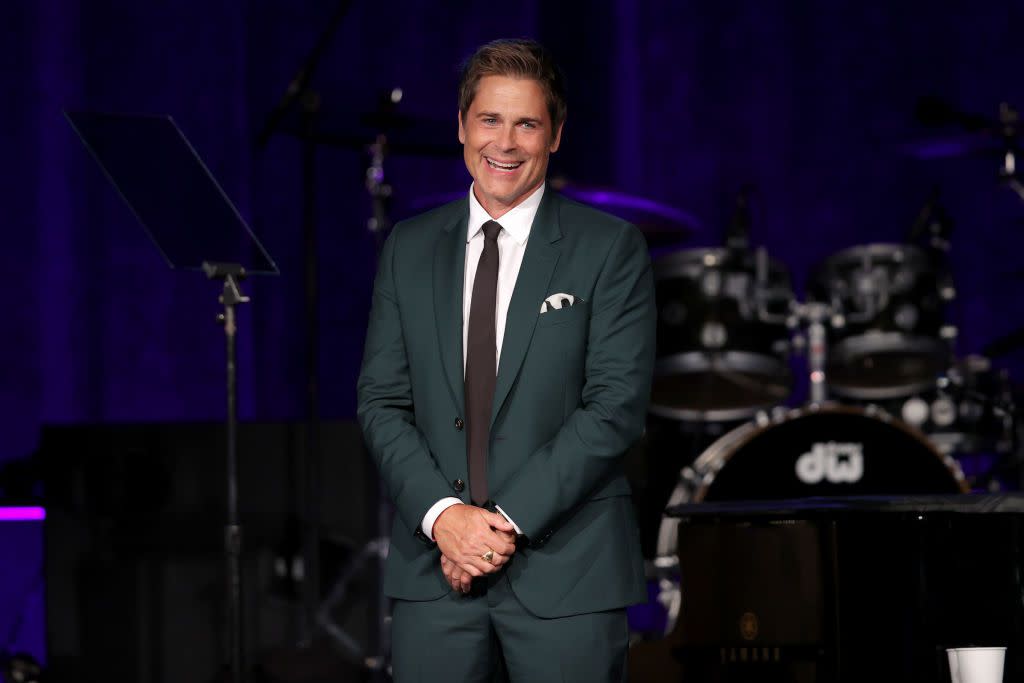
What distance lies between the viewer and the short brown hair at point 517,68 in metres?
2.16

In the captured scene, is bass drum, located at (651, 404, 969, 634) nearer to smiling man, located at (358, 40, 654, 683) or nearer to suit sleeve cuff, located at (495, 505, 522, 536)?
smiling man, located at (358, 40, 654, 683)

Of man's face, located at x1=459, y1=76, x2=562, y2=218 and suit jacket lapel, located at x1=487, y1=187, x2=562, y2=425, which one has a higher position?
man's face, located at x1=459, y1=76, x2=562, y2=218

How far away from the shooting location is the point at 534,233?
2.18m

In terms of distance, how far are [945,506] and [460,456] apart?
1.10 metres

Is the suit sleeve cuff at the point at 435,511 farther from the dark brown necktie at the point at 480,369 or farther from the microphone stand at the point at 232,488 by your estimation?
the microphone stand at the point at 232,488

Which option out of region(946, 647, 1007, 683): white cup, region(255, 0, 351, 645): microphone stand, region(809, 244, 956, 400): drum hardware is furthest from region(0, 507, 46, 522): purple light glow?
region(809, 244, 956, 400): drum hardware

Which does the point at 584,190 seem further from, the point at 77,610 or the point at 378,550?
the point at 77,610

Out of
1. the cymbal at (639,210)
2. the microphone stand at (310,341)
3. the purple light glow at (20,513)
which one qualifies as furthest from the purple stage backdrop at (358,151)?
the purple light glow at (20,513)

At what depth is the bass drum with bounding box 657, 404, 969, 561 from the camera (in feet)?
13.8

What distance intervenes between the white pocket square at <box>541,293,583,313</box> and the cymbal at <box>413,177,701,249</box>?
7.52 feet

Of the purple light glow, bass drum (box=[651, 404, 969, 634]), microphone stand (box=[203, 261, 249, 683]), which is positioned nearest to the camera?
microphone stand (box=[203, 261, 249, 683])

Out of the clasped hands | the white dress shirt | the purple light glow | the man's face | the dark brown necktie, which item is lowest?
the purple light glow

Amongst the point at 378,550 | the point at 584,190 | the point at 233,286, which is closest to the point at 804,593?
the point at 233,286

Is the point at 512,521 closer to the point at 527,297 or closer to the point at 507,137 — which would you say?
the point at 527,297
